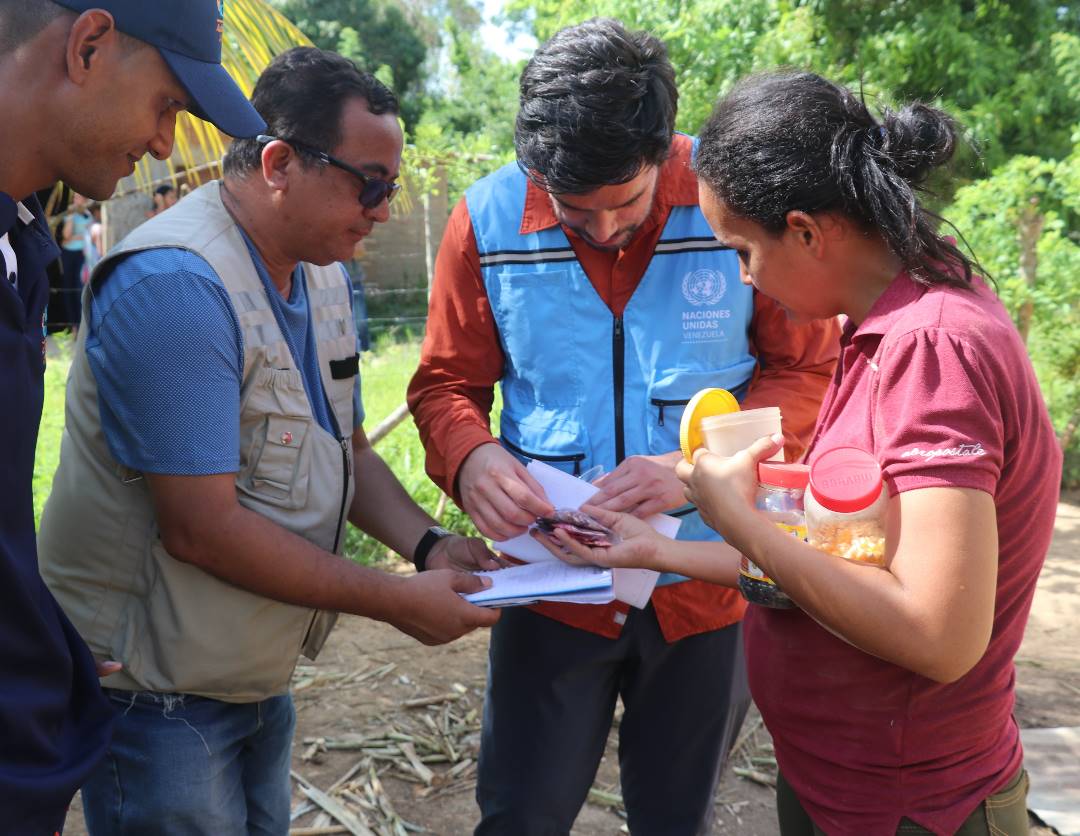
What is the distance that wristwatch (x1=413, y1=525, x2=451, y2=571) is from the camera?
2787mm

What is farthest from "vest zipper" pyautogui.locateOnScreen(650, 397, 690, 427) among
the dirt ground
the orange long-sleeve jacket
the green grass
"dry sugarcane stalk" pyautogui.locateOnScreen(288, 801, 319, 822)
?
the green grass

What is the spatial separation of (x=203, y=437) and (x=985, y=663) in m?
1.55

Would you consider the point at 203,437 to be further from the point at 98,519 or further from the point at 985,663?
the point at 985,663

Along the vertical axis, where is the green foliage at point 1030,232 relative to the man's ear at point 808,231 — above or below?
below

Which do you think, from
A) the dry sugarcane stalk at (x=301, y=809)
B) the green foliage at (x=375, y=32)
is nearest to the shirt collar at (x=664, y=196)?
the dry sugarcane stalk at (x=301, y=809)

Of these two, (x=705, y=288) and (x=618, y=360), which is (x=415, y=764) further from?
(x=705, y=288)

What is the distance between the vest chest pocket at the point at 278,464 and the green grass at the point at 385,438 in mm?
2542

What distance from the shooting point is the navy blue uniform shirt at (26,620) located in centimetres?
155

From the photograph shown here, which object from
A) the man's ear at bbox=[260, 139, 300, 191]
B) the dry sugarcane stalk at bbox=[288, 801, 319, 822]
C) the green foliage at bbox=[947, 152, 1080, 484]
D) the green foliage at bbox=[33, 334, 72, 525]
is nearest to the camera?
the man's ear at bbox=[260, 139, 300, 191]

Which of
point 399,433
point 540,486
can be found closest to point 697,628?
point 540,486

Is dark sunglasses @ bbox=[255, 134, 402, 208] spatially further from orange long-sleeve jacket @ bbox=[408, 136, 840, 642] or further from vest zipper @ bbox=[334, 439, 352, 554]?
vest zipper @ bbox=[334, 439, 352, 554]

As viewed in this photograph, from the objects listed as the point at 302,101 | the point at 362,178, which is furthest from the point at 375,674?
the point at 302,101

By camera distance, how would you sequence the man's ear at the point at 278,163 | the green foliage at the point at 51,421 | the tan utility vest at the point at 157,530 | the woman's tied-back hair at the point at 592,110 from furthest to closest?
1. the green foliage at the point at 51,421
2. the woman's tied-back hair at the point at 592,110
3. the man's ear at the point at 278,163
4. the tan utility vest at the point at 157,530

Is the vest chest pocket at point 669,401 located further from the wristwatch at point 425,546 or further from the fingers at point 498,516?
the wristwatch at point 425,546
